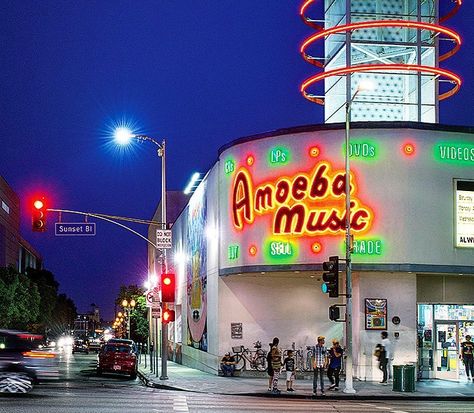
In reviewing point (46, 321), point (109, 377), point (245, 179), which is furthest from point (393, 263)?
point (46, 321)

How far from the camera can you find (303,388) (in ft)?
100

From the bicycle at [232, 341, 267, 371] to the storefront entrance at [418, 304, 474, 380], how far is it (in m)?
6.11

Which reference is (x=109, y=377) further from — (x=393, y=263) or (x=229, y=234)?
(x=393, y=263)

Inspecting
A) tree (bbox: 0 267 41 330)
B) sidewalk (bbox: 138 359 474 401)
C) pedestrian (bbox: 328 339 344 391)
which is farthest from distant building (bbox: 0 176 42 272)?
pedestrian (bbox: 328 339 344 391)

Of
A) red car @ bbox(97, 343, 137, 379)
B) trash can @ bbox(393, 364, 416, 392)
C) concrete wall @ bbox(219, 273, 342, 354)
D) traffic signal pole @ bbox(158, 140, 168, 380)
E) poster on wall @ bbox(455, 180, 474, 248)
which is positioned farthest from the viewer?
red car @ bbox(97, 343, 137, 379)

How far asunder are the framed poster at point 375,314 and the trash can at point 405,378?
387 cm

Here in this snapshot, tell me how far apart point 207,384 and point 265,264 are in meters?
5.14

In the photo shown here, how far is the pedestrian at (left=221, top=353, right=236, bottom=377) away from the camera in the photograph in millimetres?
35875

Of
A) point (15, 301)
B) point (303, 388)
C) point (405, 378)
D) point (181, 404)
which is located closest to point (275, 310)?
point (303, 388)

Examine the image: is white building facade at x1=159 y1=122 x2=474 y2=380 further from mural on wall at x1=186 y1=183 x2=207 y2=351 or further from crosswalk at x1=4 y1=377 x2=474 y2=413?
crosswalk at x1=4 y1=377 x2=474 y2=413

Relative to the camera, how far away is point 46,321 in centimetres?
15288

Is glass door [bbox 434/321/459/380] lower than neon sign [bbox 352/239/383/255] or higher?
lower

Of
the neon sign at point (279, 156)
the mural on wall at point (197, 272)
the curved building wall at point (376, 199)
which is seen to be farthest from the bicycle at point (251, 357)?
the neon sign at point (279, 156)

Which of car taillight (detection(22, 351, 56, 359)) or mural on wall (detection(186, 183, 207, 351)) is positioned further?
mural on wall (detection(186, 183, 207, 351))
